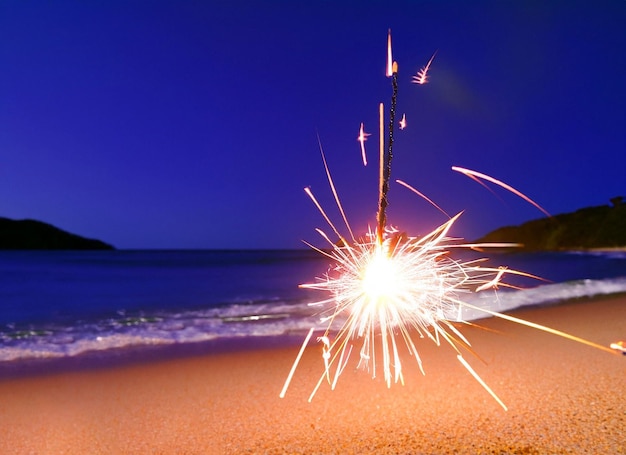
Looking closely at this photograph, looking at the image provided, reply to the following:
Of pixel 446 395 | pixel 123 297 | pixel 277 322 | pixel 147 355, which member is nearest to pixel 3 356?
pixel 147 355

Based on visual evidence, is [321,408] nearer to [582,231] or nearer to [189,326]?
[189,326]

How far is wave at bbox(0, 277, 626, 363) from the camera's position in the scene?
976cm

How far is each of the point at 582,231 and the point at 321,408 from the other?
10181cm

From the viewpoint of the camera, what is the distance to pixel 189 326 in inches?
480

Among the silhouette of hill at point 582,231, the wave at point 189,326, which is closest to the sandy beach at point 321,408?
the wave at point 189,326

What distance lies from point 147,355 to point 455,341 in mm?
5136

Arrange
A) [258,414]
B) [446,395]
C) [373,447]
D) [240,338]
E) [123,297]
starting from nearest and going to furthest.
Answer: [373,447]
[258,414]
[446,395]
[240,338]
[123,297]

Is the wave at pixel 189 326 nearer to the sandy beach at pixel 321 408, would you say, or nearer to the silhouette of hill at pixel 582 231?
the sandy beach at pixel 321 408

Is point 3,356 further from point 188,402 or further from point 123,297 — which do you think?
point 123,297

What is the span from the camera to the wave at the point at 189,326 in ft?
32.0

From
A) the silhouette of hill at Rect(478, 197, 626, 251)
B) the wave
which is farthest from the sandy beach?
the silhouette of hill at Rect(478, 197, 626, 251)

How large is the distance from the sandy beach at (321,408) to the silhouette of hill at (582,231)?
260 ft

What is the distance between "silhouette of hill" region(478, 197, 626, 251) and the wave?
69.3 metres

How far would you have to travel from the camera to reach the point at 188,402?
19.0 ft
